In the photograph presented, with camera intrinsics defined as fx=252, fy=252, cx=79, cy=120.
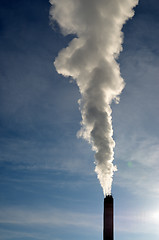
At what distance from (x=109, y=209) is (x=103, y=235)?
8.98 feet

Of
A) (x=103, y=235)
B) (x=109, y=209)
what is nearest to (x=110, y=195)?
(x=109, y=209)

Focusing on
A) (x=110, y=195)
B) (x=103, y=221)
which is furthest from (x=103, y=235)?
(x=110, y=195)

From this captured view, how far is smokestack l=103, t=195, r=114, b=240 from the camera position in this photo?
26625 millimetres

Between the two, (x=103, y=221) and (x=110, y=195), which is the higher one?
(x=110, y=195)

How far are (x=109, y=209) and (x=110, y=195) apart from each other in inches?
65.5

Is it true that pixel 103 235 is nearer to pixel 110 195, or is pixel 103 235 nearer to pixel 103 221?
pixel 103 221

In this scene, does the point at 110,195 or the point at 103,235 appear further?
the point at 110,195

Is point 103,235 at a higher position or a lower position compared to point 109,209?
lower

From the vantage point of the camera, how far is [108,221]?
2709cm

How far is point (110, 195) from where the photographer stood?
2906 centimetres

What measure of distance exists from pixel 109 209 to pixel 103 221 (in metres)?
1.43

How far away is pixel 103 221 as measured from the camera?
90.0ft

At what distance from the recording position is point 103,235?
88.5ft

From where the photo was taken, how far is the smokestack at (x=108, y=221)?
26.6 m
